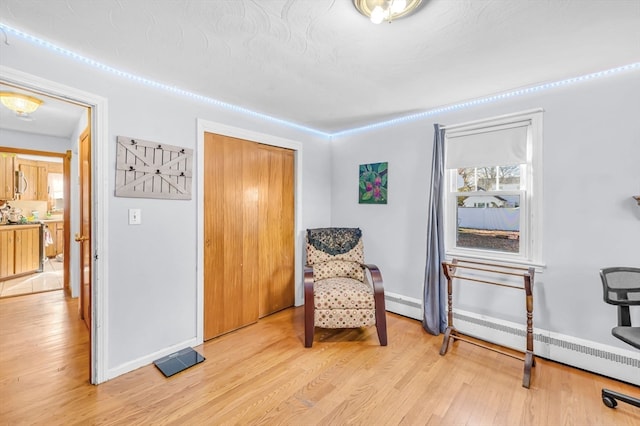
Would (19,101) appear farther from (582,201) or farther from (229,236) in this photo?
(582,201)

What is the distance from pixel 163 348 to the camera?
90.9 inches

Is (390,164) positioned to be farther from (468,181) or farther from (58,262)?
(58,262)

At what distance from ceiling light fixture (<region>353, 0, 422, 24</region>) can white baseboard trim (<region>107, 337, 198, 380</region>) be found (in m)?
2.77

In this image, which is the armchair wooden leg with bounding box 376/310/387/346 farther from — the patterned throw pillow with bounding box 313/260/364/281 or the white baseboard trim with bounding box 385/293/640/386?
the white baseboard trim with bounding box 385/293/640/386

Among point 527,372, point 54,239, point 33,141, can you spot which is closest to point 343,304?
point 527,372

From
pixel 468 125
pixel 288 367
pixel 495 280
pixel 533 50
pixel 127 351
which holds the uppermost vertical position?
pixel 533 50

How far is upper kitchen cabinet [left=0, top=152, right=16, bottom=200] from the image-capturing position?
15.4 feet

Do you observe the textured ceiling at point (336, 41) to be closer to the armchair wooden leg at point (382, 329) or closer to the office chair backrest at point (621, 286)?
the office chair backrest at point (621, 286)

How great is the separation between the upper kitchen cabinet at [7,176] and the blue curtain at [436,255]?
669cm

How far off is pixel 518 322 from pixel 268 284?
248 cm

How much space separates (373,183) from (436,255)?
1147 mm

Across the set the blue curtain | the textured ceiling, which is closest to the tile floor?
the textured ceiling

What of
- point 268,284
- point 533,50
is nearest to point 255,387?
point 268,284

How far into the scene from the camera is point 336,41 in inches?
64.5
